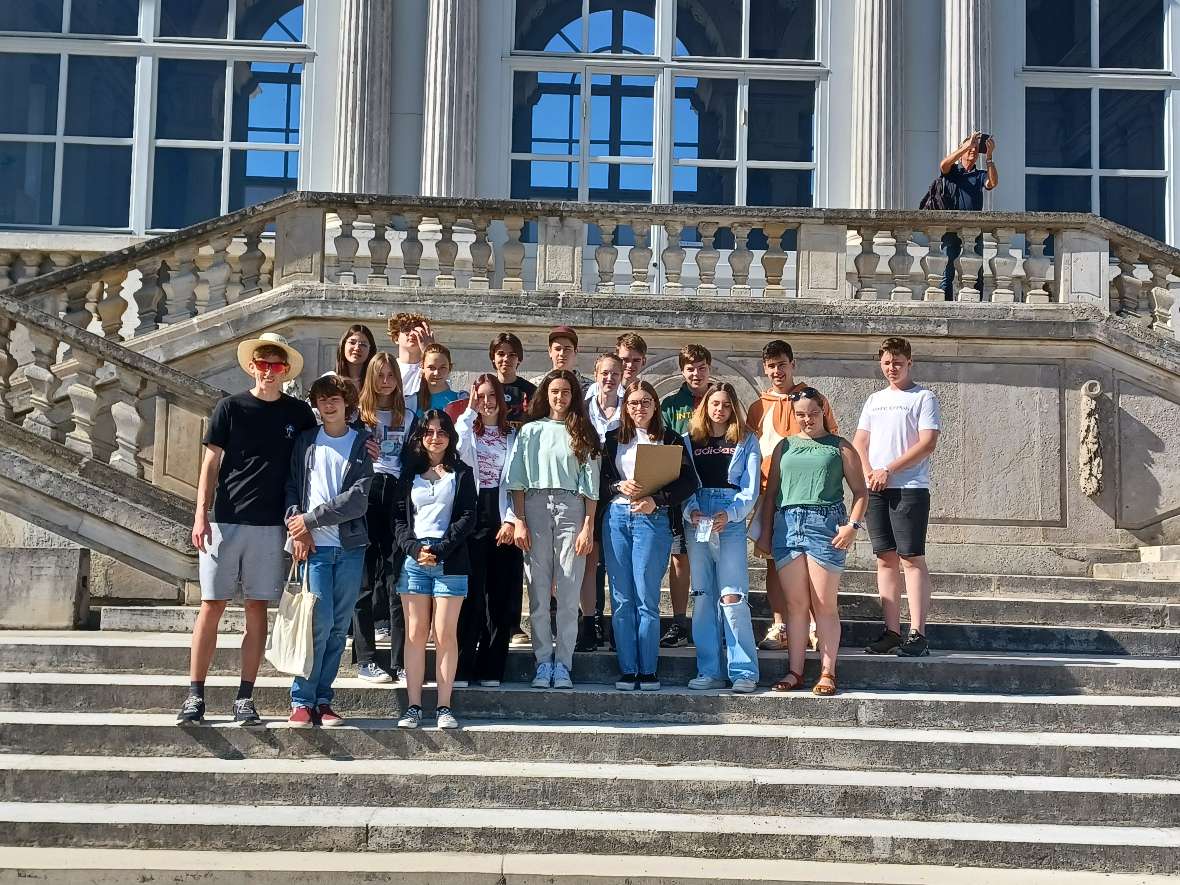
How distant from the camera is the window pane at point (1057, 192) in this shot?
14391 mm

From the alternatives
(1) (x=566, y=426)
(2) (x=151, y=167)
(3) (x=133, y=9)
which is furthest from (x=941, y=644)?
Result: (3) (x=133, y=9)

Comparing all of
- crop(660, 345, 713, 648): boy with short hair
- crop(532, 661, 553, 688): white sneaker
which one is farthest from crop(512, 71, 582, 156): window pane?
crop(532, 661, 553, 688): white sneaker

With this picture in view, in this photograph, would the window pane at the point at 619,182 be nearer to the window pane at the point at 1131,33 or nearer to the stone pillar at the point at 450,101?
the stone pillar at the point at 450,101

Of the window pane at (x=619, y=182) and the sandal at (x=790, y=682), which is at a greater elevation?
the window pane at (x=619, y=182)

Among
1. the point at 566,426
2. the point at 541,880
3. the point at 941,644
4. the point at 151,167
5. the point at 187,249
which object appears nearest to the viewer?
the point at 541,880

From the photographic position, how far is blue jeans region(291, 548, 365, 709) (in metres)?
6.20

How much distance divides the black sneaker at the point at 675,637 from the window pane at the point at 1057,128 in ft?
29.0

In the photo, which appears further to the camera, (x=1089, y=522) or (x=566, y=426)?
(x=1089, y=522)

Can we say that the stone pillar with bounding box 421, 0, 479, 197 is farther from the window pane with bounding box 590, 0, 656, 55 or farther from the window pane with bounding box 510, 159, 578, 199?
the window pane with bounding box 590, 0, 656, 55

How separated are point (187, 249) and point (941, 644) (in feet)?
20.2

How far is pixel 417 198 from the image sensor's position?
412 inches

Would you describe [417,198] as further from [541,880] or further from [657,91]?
[541,880]

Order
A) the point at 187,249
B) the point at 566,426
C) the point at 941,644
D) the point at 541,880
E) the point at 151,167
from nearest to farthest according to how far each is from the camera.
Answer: the point at 541,880, the point at 566,426, the point at 941,644, the point at 187,249, the point at 151,167

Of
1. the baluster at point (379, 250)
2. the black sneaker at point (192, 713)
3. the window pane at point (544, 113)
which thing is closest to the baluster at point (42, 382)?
the baluster at point (379, 250)
